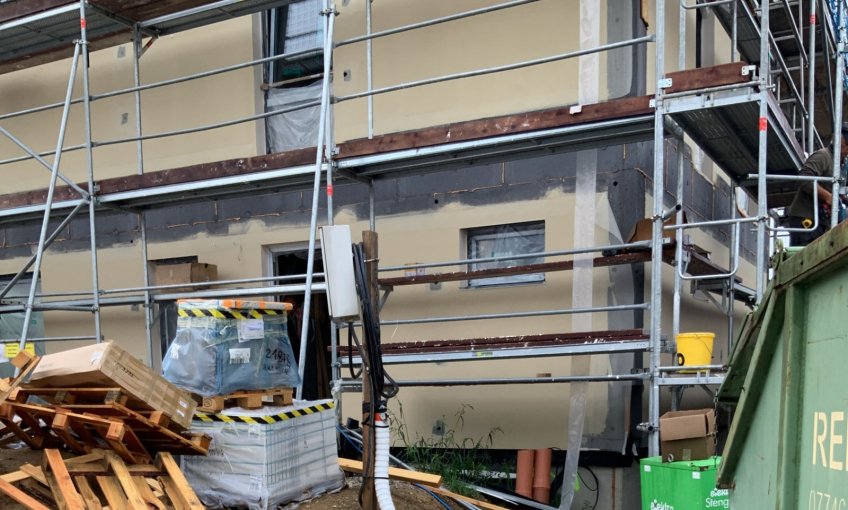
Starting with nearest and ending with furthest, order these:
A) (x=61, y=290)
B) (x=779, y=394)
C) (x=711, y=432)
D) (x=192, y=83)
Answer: (x=779, y=394) < (x=711, y=432) < (x=192, y=83) < (x=61, y=290)

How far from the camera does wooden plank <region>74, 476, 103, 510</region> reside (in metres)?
4.61

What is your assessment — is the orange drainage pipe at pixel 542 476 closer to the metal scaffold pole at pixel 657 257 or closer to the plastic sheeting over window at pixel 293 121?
the metal scaffold pole at pixel 657 257

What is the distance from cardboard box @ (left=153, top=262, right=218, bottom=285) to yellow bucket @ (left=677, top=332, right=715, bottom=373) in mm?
5512

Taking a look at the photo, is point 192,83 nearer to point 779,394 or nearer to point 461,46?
point 461,46

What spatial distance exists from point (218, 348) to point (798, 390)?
4146 mm

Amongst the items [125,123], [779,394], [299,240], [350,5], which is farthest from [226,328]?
[125,123]

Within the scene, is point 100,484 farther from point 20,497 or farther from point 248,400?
point 248,400

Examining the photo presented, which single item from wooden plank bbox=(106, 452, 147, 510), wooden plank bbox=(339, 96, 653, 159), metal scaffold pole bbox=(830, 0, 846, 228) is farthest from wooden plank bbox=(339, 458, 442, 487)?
metal scaffold pole bbox=(830, 0, 846, 228)

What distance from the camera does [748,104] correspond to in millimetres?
5332

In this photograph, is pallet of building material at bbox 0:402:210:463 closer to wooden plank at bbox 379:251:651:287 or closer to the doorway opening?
wooden plank at bbox 379:251:651:287

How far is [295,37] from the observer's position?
29.6ft

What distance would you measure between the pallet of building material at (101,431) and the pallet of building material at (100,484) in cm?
12

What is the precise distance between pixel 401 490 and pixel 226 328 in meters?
1.93

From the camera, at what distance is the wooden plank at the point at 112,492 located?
4.73 m
